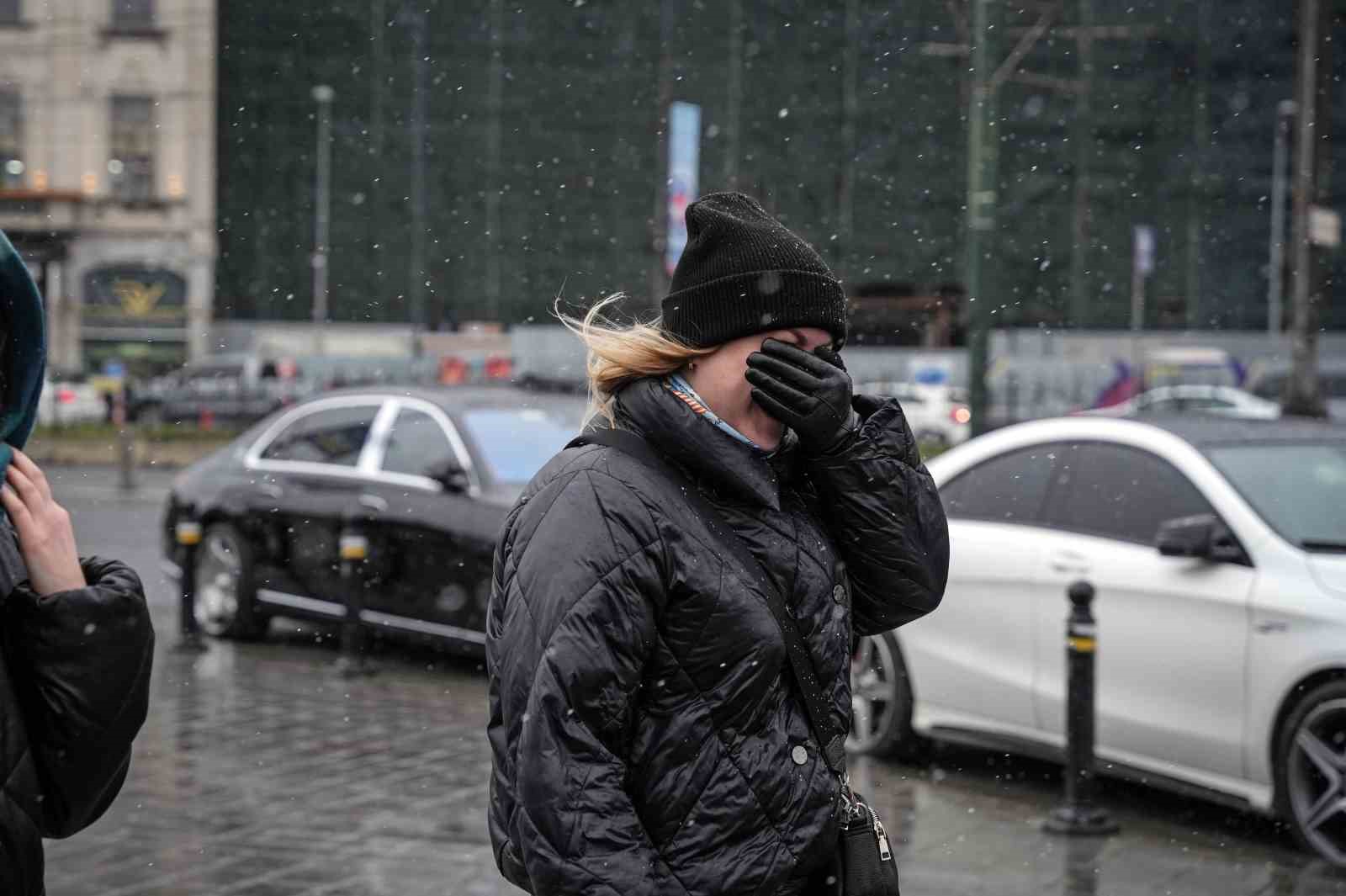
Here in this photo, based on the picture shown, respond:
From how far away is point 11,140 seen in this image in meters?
46.5

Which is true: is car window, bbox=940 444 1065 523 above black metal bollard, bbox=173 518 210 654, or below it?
above

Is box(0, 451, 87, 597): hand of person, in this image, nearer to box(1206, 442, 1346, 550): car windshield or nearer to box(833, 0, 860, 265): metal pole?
box(1206, 442, 1346, 550): car windshield

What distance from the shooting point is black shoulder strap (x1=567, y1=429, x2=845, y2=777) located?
7.76ft

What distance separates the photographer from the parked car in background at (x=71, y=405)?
109 feet

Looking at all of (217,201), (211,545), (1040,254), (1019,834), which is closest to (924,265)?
(1040,254)

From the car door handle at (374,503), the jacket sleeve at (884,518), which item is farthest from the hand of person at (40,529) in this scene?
the car door handle at (374,503)

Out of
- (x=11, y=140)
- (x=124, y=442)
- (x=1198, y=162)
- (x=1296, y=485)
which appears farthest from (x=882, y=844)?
(x=11, y=140)

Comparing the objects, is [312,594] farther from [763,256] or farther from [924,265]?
[924,265]

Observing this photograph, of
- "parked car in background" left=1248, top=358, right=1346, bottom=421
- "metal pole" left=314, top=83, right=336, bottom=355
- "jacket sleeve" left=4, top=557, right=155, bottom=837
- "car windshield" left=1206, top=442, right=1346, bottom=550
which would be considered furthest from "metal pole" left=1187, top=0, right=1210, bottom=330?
"jacket sleeve" left=4, top=557, right=155, bottom=837

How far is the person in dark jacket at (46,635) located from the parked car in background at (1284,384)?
31510 millimetres

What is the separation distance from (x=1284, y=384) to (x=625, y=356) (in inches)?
1219

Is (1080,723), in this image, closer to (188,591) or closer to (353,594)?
(353,594)

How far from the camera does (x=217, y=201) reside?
47875 millimetres

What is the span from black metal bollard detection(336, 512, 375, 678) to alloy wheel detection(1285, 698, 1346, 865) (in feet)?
16.9
